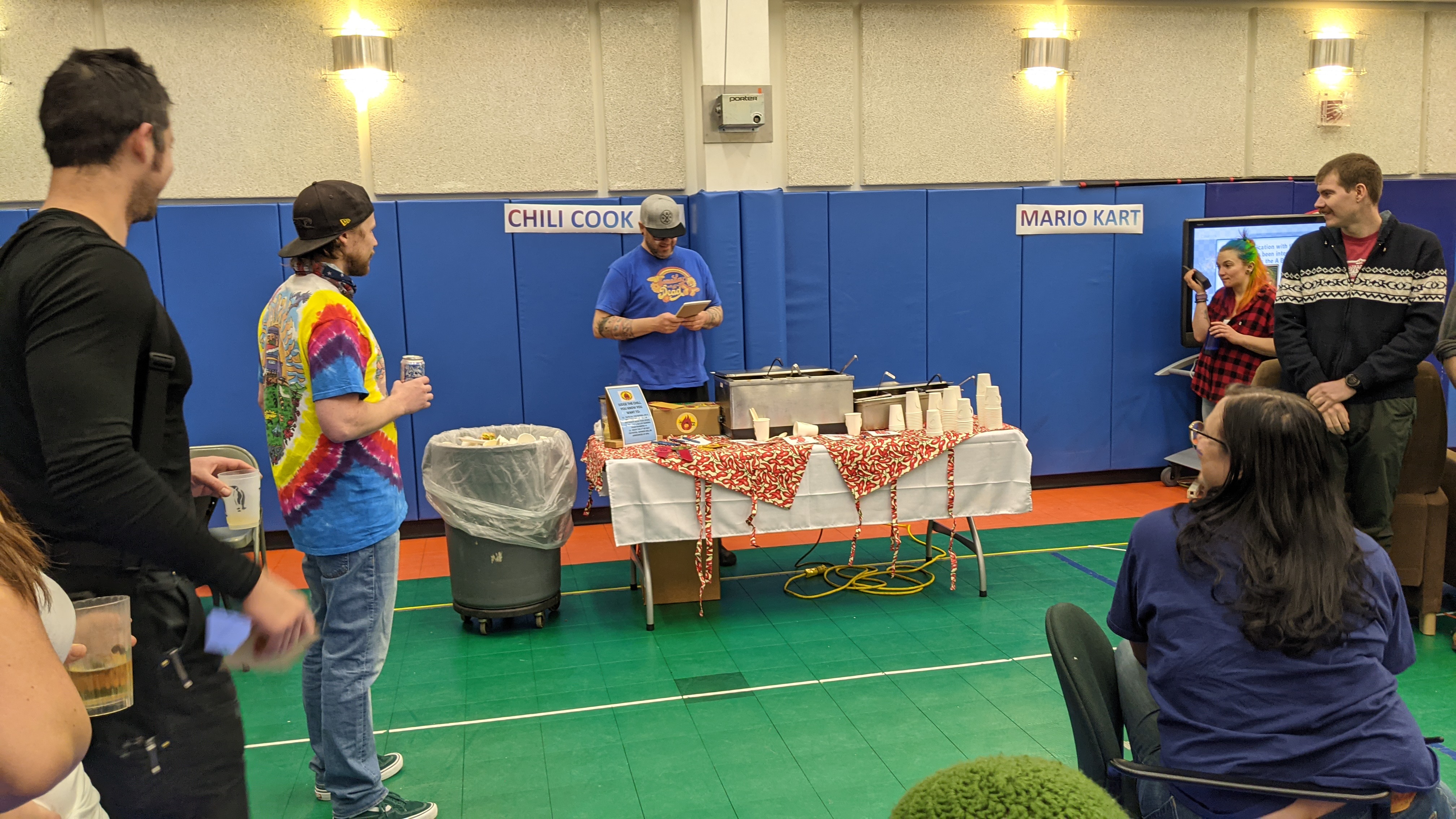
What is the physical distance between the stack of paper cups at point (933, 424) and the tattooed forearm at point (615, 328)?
1.59m

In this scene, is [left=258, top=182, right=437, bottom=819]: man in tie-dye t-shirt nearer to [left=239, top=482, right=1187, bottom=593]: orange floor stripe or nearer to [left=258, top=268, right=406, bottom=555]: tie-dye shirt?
[left=258, top=268, right=406, bottom=555]: tie-dye shirt

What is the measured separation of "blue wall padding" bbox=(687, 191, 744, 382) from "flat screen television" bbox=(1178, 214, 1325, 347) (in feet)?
10.3

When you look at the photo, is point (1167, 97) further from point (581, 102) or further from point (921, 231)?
point (581, 102)

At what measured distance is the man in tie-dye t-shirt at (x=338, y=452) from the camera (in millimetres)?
2605

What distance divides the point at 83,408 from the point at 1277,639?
6.37 feet

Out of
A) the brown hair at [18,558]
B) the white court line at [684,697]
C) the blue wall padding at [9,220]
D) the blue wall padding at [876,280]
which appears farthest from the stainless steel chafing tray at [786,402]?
the blue wall padding at [9,220]

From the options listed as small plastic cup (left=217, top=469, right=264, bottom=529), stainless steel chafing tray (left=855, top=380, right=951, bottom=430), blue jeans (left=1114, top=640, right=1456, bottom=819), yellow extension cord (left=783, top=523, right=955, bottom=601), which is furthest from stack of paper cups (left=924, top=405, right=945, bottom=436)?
small plastic cup (left=217, top=469, right=264, bottom=529)

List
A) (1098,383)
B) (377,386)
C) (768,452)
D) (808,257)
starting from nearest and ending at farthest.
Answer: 1. (377,386)
2. (768,452)
3. (808,257)
4. (1098,383)

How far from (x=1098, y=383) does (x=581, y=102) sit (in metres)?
4.19

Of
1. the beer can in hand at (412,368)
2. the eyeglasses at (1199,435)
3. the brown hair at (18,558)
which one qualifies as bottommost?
the eyeglasses at (1199,435)

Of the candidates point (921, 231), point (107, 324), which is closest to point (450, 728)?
point (107, 324)

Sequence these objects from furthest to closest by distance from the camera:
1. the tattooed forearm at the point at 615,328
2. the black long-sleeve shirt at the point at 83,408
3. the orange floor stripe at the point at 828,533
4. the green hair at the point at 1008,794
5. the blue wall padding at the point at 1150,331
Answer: the blue wall padding at the point at 1150,331
the orange floor stripe at the point at 828,533
the tattooed forearm at the point at 615,328
the black long-sleeve shirt at the point at 83,408
the green hair at the point at 1008,794

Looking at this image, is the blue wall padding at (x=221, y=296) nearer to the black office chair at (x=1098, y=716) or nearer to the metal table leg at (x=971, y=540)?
the metal table leg at (x=971, y=540)

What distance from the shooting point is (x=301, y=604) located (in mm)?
1570
